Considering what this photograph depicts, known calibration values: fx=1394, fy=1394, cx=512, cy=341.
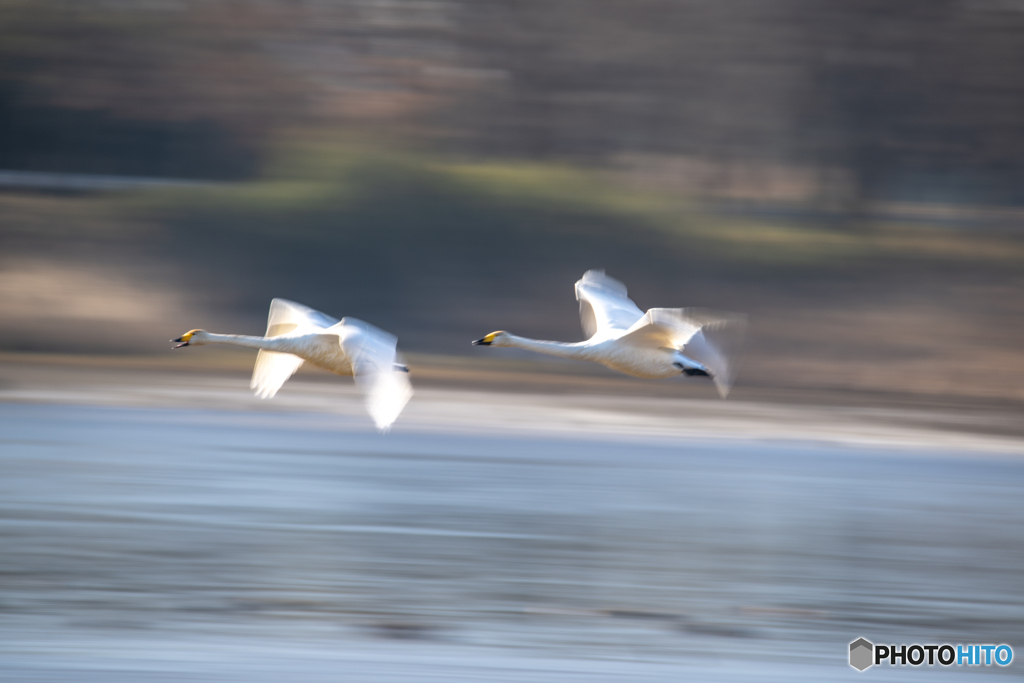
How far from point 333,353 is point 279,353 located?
0.62m

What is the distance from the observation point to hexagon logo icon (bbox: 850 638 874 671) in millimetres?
8547

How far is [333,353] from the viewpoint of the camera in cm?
834

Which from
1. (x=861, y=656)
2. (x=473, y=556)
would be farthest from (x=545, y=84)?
(x=861, y=656)

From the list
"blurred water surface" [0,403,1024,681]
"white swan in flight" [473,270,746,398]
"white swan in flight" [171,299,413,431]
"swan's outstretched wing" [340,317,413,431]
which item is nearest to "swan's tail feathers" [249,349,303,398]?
"white swan in flight" [171,299,413,431]

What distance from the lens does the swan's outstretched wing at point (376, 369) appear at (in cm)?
752

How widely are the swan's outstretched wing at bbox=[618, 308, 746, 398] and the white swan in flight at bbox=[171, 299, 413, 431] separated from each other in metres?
1.46

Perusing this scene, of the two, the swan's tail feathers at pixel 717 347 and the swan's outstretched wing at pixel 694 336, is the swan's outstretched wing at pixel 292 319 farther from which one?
the swan's tail feathers at pixel 717 347

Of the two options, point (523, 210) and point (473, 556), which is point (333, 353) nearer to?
point (473, 556)

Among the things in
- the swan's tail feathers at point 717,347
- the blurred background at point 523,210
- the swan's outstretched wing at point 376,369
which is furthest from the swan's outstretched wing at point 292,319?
the blurred background at point 523,210

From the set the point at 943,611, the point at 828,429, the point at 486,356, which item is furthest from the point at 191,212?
the point at 943,611

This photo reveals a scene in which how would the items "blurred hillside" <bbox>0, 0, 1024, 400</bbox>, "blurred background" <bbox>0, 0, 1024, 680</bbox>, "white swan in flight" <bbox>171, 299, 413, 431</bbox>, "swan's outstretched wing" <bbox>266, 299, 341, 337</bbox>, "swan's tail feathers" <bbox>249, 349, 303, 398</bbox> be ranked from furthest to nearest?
"blurred hillside" <bbox>0, 0, 1024, 400</bbox> < "blurred background" <bbox>0, 0, 1024, 680</bbox> < "swan's tail feathers" <bbox>249, 349, 303, 398</bbox> < "swan's outstretched wing" <bbox>266, 299, 341, 337</bbox> < "white swan in flight" <bbox>171, 299, 413, 431</bbox>

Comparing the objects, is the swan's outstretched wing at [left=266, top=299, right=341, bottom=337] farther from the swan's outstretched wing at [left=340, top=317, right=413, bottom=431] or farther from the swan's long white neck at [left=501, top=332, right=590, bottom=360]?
the swan's long white neck at [left=501, top=332, right=590, bottom=360]

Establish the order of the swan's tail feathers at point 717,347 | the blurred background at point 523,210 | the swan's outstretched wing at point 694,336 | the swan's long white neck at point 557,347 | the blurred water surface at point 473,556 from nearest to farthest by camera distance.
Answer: the swan's outstretched wing at point 694,336
the swan's tail feathers at point 717,347
the blurred water surface at point 473,556
the swan's long white neck at point 557,347
the blurred background at point 523,210

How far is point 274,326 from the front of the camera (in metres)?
9.21
